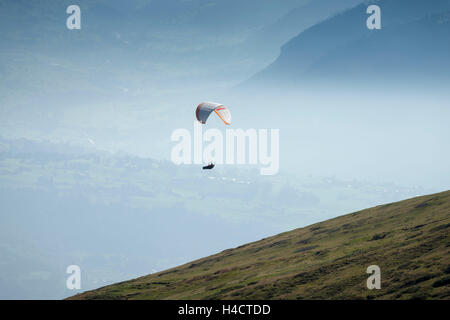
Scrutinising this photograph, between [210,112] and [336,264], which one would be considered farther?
[210,112]

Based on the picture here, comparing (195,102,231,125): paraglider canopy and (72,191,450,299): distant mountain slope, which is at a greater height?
(195,102,231,125): paraglider canopy

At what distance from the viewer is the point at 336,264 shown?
286ft

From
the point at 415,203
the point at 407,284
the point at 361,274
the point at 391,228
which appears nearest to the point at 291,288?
the point at 361,274

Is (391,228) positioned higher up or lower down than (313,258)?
higher up

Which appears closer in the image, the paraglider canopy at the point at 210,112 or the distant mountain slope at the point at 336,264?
the distant mountain slope at the point at 336,264

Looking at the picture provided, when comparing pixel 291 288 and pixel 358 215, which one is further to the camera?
pixel 358 215

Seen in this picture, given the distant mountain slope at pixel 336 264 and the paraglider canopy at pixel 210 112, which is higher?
the paraglider canopy at pixel 210 112

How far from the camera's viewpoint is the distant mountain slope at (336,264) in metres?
70.5

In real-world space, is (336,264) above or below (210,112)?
below

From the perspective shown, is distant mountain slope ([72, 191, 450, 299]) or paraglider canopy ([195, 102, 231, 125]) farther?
paraglider canopy ([195, 102, 231, 125])

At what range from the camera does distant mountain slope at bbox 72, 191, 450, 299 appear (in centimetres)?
7050

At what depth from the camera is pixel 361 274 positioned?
76.9 meters

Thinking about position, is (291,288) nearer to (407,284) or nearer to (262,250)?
(407,284)
